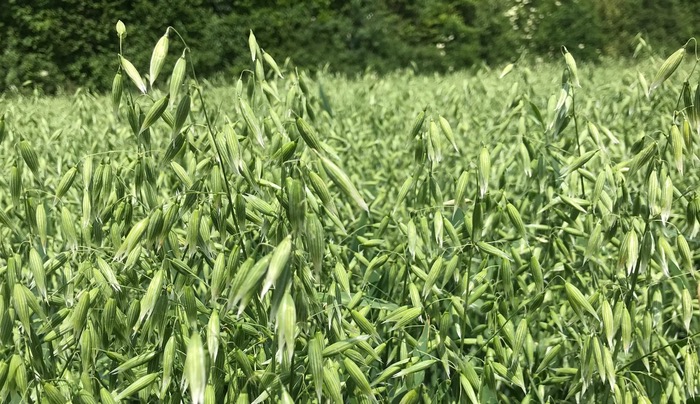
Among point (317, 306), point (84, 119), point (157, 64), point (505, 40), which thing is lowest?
point (505, 40)

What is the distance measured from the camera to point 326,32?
8.82 metres

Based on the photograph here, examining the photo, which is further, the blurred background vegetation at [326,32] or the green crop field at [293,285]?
the blurred background vegetation at [326,32]

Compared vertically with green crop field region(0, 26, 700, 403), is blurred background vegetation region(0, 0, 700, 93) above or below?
below

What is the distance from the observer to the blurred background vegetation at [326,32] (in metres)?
7.31

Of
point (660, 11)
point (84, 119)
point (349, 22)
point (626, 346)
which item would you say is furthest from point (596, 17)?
point (626, 346)

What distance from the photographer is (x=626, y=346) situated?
3.34 feet

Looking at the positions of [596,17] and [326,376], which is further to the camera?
[596,17]

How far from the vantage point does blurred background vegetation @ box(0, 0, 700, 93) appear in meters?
7.31

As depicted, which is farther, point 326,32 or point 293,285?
point 326,32

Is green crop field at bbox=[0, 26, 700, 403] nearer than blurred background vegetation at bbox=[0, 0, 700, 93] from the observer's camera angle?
Yes

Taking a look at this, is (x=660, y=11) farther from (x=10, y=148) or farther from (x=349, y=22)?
(x=10, y=148)

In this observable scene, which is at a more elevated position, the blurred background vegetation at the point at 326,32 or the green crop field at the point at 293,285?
the green crop field at the point at 293,285

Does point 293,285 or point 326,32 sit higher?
point 293,285

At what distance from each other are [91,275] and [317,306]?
0.41 m
